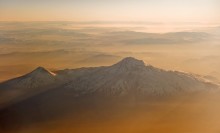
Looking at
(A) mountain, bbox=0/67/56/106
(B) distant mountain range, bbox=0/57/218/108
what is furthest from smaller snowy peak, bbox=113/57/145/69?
(A) mountain, bbox=0/67/56/106

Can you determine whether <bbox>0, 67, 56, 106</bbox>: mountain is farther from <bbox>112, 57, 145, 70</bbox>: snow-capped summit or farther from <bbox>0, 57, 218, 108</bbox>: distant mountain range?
<bbox>112, 57, 145, 70</bbox>: snow-capped summit

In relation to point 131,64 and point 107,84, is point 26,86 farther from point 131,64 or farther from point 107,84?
point 131,64

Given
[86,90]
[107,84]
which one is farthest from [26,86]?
[107,84]

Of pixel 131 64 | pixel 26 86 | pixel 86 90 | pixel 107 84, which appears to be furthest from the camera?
pixel 131 64

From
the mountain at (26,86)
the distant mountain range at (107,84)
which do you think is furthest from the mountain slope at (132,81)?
the mountain at (26,86)

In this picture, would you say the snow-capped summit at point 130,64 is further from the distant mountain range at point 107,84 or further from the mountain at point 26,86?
the mountain at point 26,86

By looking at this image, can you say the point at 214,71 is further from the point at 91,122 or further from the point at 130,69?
the point at 91,122

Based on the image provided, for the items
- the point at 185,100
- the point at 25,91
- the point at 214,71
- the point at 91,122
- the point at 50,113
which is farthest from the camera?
the point at 214,71

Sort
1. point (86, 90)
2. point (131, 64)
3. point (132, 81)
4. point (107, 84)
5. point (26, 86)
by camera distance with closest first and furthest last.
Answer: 1. point (107, 84)
2. point (132, 81)
3. point (86, 90)
4. point (26, 86)
5. point (131, 64)

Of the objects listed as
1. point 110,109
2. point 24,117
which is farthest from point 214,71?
point 24,117
